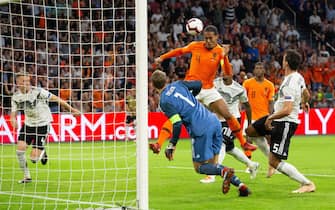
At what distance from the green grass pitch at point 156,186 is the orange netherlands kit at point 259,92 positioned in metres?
1.28

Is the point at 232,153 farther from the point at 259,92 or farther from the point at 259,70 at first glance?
the point at 259,92

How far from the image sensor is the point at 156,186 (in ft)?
41.8

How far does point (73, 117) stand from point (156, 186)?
32.2ft

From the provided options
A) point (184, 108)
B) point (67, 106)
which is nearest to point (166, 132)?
point (184, 108)

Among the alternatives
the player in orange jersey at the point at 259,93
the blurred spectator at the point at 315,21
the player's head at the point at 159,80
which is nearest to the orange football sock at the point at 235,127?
the player in orange jersey at the point at 259,93

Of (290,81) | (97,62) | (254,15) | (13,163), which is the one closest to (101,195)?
(290,81)

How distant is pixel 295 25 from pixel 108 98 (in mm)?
12255

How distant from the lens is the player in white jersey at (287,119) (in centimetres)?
1104

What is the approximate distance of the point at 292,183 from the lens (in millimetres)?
12773

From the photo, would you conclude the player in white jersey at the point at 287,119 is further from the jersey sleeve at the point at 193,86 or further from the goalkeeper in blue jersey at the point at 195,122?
the jersey sleeve at the point at 193,86

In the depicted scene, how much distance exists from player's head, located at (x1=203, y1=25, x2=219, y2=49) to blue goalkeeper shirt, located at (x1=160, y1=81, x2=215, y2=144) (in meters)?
2.03

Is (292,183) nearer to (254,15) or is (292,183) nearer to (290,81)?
(290,81)

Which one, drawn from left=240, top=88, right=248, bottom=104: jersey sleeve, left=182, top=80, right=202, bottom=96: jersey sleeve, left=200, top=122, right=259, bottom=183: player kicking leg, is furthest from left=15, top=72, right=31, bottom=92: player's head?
left=240, top=88, right=248, bottom=104: jersey sleeve

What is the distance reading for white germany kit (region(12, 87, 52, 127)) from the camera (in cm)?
1374
